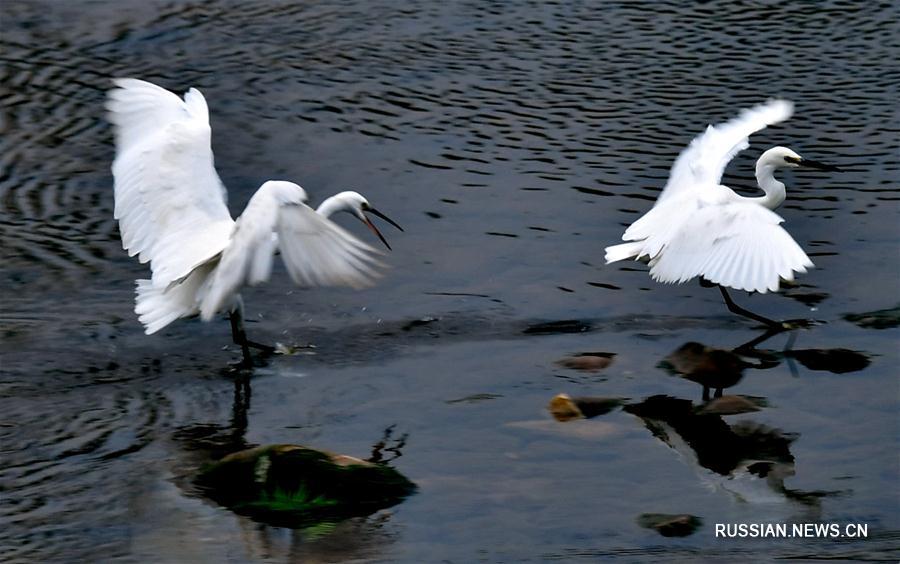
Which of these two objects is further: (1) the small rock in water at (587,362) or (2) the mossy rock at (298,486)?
(1) the small rock in water at (587,362)

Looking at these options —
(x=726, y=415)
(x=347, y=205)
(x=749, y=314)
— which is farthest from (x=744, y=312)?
(x=347, y=205)

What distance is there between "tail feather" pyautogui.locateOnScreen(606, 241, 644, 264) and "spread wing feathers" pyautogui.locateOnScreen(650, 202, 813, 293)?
0.11 metres

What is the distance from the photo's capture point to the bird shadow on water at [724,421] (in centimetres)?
634

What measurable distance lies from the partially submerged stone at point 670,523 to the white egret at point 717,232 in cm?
145

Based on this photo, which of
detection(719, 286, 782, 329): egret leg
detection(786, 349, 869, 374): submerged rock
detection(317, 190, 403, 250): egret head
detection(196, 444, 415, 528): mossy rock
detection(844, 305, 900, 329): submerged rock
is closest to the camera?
detection(196, 444, 415, 528): mossy rock

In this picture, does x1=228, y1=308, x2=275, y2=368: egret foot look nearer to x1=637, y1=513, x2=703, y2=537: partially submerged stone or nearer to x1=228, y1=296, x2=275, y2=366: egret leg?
x1=228, y1=296, x2=275, y2=366: egret leg

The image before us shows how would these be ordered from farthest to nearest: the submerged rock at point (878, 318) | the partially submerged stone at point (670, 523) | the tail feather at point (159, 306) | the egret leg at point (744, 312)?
the egret leg at point (744, 312)
the submerged rock at point (878, 318)
the tail feather at point (159, 306)
the partially submerged stone at point (670, 523)

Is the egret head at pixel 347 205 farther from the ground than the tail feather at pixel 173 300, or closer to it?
farther from the ground

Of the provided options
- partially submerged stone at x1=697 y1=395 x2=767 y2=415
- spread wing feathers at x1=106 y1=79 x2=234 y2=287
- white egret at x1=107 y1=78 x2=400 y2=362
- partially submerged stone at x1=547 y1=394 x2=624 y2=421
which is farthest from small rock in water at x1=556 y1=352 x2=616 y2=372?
spread wing feathers at x1=106 y1=79 x2=234 y2=287

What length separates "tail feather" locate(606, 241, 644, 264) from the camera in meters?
7.87

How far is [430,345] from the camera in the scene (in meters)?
7.95

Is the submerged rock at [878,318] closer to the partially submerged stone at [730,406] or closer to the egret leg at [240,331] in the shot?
the partially submerged stone at [730,406]

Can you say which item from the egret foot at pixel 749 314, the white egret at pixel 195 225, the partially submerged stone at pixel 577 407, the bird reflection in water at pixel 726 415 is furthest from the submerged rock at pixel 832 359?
the white egret at pixel 195 225

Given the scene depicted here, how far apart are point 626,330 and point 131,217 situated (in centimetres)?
288
